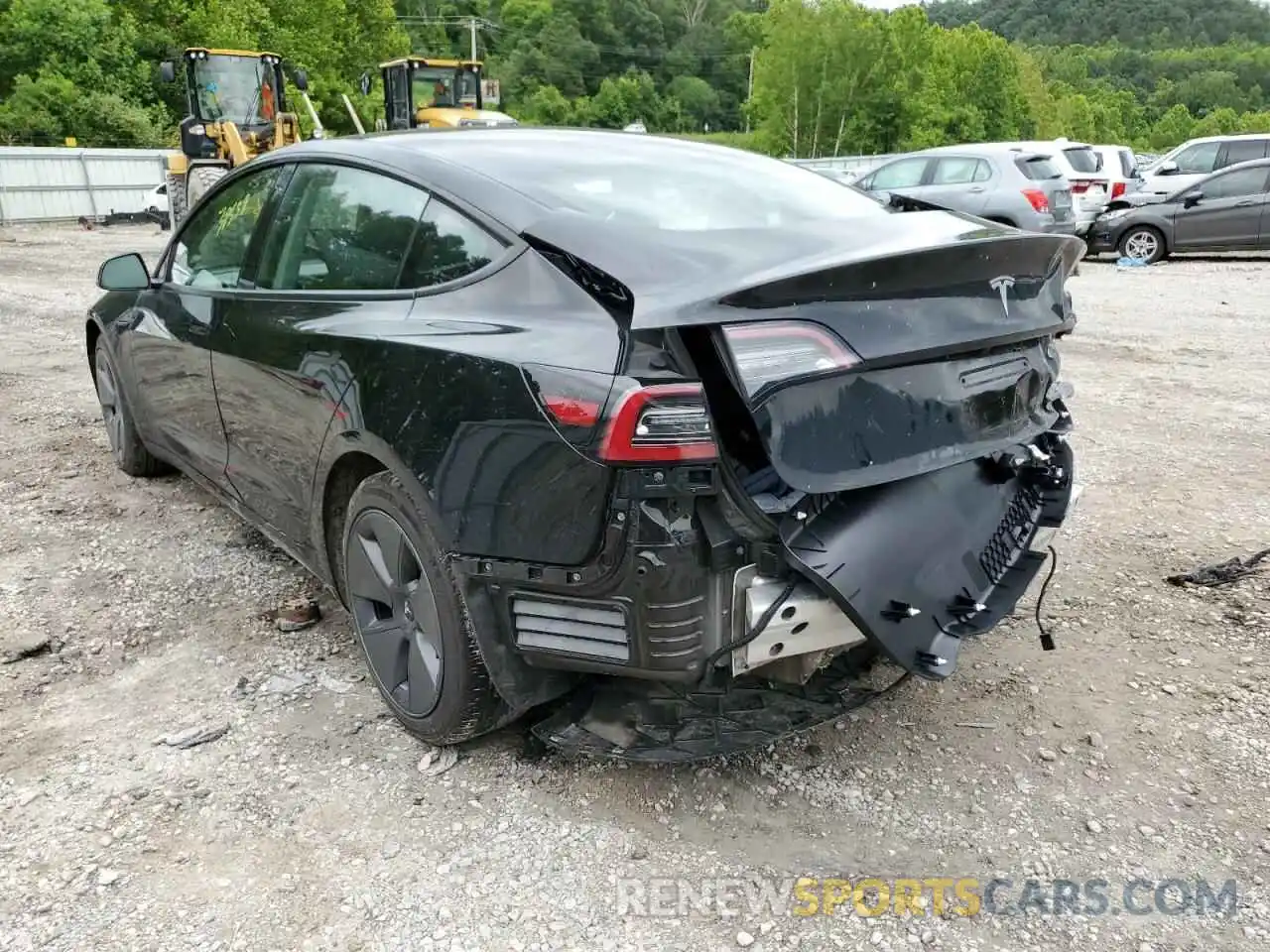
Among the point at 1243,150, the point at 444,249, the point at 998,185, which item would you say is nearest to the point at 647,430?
the point at 444,249

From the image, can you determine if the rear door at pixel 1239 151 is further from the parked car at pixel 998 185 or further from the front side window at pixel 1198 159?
the parked car at pixel 998 185

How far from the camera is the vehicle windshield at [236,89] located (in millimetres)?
18156

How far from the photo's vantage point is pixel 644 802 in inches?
101

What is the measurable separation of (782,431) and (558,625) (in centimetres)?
69

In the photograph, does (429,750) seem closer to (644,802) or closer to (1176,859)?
(644,802)

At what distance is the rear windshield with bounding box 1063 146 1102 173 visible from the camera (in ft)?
51.4

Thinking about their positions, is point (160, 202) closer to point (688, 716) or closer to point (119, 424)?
point (119, 424)

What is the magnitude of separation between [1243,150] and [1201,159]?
0.69 metres

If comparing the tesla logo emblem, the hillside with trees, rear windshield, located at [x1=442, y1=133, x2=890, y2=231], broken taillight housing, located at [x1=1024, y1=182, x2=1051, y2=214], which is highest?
the hillside with trees

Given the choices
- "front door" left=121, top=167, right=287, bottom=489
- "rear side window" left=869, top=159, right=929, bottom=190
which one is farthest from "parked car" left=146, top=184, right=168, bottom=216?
"front door" left=121, top=167, right=287, bottom=489

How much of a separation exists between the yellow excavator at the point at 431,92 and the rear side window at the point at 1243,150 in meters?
12.9

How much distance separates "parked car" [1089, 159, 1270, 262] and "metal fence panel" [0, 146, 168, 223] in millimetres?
23477

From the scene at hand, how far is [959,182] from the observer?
13938 millimetres

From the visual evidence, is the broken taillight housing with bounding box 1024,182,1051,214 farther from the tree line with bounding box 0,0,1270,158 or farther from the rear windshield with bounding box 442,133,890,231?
the tree line with bounding box 0,0,1270,158
